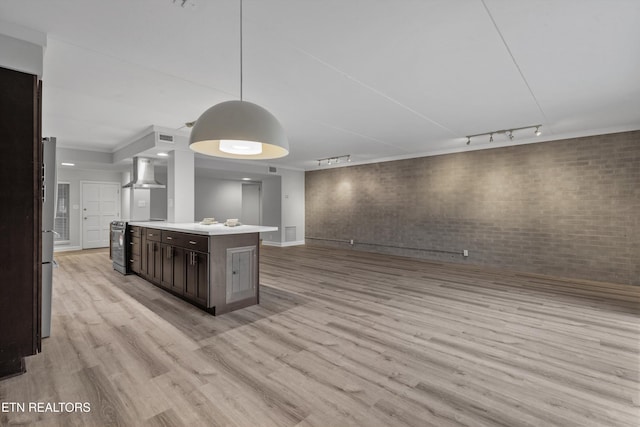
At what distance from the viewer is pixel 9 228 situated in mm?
2191

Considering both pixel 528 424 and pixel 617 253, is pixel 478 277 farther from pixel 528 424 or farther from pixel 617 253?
pixel 528 424

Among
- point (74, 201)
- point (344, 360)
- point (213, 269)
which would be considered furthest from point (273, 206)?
point (344, 360)

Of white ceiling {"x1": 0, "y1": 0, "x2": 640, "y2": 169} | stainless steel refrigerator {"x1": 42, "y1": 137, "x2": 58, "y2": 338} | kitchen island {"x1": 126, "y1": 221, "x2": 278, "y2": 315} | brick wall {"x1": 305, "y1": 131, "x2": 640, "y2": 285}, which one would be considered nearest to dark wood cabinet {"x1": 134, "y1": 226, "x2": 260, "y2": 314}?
kitchen island {"x1": 126, "y1": 221, "x2": 278, "y2": 315}

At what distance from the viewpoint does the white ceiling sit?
2152 millimetres

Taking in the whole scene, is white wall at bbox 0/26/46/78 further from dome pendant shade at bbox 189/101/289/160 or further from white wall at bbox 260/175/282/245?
white wall at bbox 260/175/282/245

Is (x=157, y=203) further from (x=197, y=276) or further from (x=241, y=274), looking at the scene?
(x=241, y=274)

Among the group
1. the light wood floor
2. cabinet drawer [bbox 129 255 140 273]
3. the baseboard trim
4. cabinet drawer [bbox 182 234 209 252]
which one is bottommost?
the light wood floor

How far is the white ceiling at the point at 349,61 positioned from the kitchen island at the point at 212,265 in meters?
1.81

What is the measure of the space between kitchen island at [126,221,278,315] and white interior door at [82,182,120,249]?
20.3 feet

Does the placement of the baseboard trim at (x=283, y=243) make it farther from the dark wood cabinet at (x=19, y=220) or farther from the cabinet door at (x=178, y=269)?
the dark wood cabinet at (x=19, y=220)

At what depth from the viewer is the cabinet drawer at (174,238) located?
12.5 ft

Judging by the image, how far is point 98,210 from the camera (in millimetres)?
8875

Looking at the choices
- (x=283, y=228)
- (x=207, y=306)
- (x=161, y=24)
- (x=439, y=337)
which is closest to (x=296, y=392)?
(x=439, y=337)

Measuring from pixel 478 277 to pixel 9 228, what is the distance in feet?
20.7
